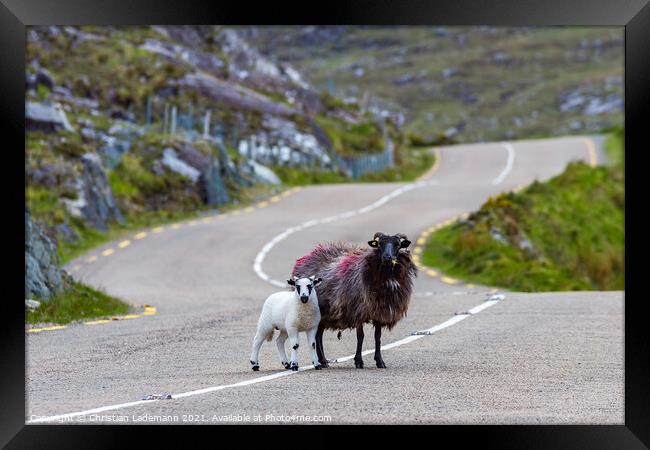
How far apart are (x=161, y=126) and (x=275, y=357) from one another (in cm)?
3181

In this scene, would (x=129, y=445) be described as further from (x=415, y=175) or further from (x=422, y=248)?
(x=415, y=175)

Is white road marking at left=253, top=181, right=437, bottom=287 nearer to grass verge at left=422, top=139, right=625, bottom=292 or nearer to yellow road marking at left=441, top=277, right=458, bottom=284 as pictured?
grass verge at left=422, top=139, right=625, bottom=292

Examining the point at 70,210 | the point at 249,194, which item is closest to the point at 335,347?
the point at 70,210

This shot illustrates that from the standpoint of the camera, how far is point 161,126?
4409 centimetres

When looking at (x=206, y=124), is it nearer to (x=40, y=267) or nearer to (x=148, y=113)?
(x=148, y=113)

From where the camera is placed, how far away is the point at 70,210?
3064 cm

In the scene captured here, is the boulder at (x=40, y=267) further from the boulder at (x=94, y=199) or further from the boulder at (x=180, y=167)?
the boulder at (x=180, y=167)

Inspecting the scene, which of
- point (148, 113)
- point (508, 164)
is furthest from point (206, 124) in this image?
point (508, 164)

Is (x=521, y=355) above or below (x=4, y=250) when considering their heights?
below

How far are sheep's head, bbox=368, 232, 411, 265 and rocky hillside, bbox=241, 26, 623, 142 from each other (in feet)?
223

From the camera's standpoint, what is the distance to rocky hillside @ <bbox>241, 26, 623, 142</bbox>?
9662 centimetres

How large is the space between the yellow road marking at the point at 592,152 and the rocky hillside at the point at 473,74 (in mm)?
13465

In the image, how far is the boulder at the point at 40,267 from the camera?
18.0 meters

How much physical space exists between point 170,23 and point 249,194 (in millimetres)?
31652
